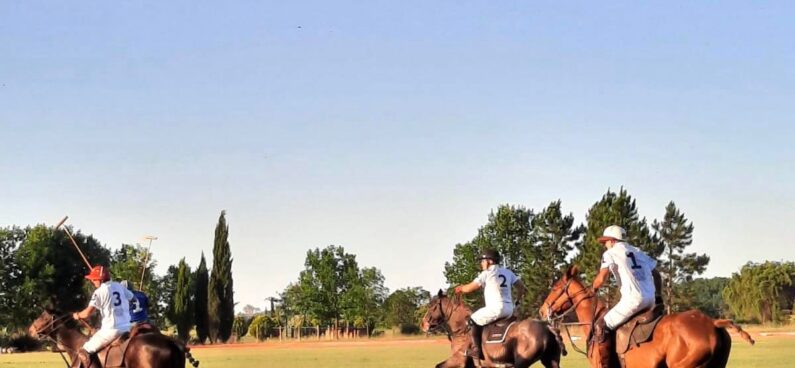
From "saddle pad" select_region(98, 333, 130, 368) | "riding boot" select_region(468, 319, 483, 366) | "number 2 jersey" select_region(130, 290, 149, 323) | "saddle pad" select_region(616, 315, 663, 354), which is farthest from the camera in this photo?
"riding boot" select_region(468, 319, 483, 366)

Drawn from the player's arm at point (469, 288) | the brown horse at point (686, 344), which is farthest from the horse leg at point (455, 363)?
the brown horse at point (686, 344)

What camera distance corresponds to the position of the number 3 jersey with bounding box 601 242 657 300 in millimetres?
14219

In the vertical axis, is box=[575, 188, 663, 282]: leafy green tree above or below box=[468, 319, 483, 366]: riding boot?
above

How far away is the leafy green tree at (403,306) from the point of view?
8794 centimetres

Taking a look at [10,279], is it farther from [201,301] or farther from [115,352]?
[115,352]

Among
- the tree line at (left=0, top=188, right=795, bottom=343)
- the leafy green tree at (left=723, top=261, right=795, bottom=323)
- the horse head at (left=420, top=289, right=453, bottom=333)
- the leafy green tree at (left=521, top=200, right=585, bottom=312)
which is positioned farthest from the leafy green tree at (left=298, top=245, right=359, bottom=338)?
the horse head at (left=420, top=289, right=453, bottom=333)

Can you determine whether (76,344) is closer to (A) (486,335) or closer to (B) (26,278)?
(A) (486,335)

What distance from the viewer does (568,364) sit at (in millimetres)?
30062

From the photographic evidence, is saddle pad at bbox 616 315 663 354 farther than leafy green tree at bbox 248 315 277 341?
No

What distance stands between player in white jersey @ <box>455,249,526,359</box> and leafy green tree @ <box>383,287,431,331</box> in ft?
224

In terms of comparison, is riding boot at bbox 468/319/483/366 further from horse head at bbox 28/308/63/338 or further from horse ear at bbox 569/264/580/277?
horse head at bbox 28/308/63/338

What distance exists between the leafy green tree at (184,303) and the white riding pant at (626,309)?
68910mm

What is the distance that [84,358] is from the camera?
16.2m

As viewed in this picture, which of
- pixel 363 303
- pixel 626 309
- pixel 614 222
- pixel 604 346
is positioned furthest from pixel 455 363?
pixel 363 303
